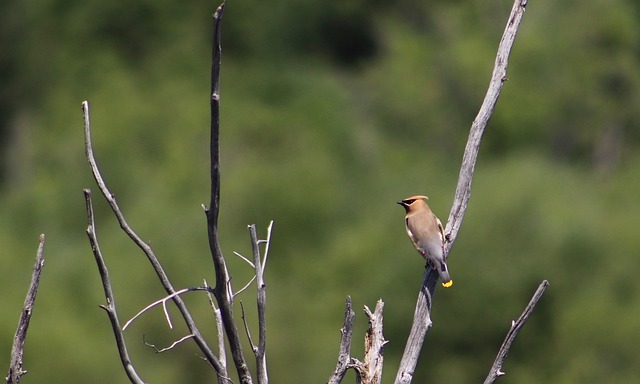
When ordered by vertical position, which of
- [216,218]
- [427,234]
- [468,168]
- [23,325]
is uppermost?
[427,234]

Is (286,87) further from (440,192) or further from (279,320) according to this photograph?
(279,320)

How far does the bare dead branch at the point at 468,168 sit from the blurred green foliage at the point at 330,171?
20.2m

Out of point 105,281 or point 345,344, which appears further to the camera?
point 345,344

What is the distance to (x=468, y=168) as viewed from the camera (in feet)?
15.9

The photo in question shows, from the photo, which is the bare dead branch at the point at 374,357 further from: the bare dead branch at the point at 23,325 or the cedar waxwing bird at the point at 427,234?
the bare dead branch at the point at 23,325

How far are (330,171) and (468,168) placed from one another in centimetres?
3911

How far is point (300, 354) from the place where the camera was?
29.0 metres

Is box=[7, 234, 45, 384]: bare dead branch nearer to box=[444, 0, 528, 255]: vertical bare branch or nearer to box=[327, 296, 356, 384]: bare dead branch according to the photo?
box=[327, 296, 356, 384]: bare dead branch

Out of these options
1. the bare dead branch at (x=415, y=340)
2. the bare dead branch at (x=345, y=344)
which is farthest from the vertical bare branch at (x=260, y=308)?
the bare dead branch at (x=415, y=340)

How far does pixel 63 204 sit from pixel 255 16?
1883 cm

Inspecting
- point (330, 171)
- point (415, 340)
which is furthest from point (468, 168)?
point (330, 171)

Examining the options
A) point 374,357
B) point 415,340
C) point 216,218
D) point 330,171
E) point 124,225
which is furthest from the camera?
point 330,171

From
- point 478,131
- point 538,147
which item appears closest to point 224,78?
point 538,147

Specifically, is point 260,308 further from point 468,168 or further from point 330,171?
→ point 330,171
